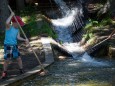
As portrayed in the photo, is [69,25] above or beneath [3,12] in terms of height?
beneath

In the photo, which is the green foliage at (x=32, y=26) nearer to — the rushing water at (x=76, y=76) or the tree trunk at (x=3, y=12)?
the tree trunk at (x=3, y=12)

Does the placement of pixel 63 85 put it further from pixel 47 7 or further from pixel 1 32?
pixel 47 7

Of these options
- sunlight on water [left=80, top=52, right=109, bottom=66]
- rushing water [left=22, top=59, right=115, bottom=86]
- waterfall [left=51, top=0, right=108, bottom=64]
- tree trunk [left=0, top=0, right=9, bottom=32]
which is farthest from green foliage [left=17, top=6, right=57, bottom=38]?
rushing water [left=22, top=59, right=115, bottom=86]

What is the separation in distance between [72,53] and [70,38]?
13.0 feet

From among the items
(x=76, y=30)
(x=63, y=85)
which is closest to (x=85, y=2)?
(x=76, y=30)

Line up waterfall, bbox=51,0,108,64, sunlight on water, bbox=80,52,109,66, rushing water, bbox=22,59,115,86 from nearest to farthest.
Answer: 1. rushing water, bbox=22,59,115,86
2. sunlight on water, bbox=80,52,109,66
3. waterfall, bbox=51,0,108,64

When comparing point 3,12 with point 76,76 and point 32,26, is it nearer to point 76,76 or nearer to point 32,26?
point 32,26

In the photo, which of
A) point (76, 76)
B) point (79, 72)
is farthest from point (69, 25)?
point (76, 76)

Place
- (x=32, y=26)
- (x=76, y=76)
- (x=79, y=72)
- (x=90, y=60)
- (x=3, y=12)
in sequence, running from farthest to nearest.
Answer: (x=32, y=26) → (x=3, y=12) → (x=90, y=60) → (x=79, y=72) → (x=76, y=76)

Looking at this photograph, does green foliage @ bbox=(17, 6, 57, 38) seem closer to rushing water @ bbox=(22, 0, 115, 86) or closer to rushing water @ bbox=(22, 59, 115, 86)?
rushing water @ bbox=(22, 0, 115, 86)

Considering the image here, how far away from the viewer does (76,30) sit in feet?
64.2

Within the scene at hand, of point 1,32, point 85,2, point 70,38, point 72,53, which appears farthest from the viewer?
point 85,2

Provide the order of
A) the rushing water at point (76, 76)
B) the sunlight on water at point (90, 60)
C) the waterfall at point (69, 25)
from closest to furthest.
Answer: the rushing water at point (76, 76), the sunlight on water at point (90, 60), the waterfall at point (69, 25)

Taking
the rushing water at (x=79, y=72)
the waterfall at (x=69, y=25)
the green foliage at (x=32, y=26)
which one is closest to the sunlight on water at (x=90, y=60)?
the rushing water at (x=79, y=72)
